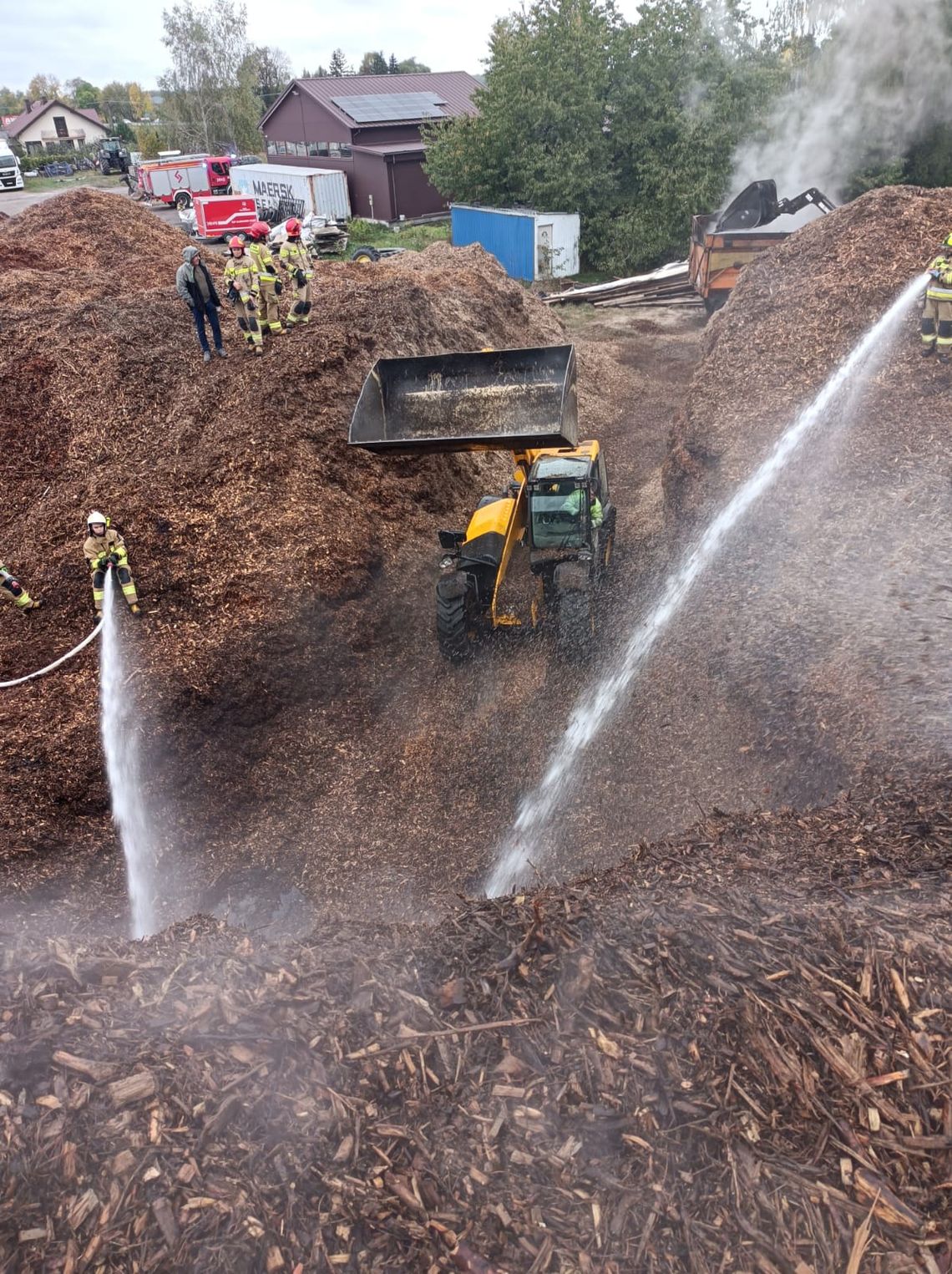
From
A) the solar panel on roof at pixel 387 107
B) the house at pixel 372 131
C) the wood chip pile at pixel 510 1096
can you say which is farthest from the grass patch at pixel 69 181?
the wood chip pile at pixel 510 1096

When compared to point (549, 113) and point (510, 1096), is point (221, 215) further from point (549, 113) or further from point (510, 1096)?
point (510, 1096)

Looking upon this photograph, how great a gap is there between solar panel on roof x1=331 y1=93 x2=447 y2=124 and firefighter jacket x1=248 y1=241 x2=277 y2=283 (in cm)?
3490

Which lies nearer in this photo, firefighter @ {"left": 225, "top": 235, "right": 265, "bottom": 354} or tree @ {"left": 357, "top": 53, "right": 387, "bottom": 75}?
firefighter @ {"left": 225, "top": 235, "right": 265, "bottom": 354}

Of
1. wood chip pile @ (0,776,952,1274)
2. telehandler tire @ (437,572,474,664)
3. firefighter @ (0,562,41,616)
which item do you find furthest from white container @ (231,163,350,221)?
wood chip pile @ (0,776,952,1274)

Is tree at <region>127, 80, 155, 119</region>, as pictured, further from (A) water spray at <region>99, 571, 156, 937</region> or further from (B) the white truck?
(A) water spray at <region>99, 571, 156, 937</region>

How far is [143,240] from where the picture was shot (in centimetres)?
2042

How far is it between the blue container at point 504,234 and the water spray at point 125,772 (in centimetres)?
2323

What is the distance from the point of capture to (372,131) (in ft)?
141

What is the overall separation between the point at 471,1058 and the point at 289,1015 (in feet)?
3.56

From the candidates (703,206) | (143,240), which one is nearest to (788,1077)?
(143,240)

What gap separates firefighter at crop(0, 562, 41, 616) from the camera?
32.4 feet

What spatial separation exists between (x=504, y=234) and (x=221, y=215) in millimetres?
12431

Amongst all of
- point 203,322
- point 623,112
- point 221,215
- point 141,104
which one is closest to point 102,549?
point 203,322

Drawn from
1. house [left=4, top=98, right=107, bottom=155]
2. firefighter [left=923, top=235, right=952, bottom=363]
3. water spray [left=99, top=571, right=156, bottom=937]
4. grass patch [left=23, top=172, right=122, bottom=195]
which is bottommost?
water spray [left=99, top=571, right=156, bottom=937]
